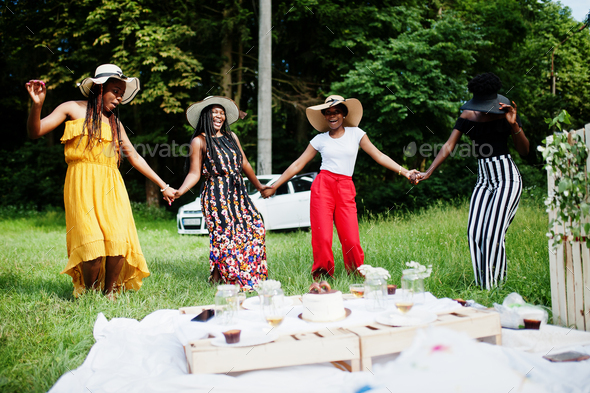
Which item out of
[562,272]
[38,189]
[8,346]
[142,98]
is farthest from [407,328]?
[38,189]

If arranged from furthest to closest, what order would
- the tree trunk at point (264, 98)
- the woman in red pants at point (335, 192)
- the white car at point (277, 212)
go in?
the white car at point (277, 212)
the tree trunk at point (264, 98)
the woman in red pants at point (335, 192)

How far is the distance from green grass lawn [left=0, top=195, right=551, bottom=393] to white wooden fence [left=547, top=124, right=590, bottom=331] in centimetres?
49

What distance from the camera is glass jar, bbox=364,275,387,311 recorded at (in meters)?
2.71

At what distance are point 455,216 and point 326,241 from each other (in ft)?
14.0

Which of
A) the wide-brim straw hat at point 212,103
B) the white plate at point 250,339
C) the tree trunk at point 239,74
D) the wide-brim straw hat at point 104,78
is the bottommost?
the white plate at point 250,339

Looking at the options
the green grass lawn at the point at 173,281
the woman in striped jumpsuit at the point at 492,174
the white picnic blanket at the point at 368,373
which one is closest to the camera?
the white picnic blanket at the point at 368,373

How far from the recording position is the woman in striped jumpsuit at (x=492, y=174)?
3.83 meters

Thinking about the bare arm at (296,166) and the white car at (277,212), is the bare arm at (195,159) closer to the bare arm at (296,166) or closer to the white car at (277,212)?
the bare arm at (296,166)

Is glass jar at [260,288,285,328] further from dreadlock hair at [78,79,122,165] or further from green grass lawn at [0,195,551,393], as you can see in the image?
dreadlock hair at [78,79,122,165]

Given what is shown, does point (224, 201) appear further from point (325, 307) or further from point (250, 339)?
point (250, 339)

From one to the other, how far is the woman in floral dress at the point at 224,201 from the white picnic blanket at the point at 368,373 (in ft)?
4.08

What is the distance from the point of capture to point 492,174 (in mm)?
3914

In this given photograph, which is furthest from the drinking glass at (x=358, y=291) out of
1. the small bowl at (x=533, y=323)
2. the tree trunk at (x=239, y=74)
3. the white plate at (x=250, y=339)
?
the tree trunk at (x=239, y=74)

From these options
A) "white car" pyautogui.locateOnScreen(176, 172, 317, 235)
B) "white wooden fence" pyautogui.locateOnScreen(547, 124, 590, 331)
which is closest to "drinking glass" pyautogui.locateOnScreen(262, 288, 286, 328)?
"white wooden fence" pyautogui.locateOnScreen(547, 124, 590, 331)
